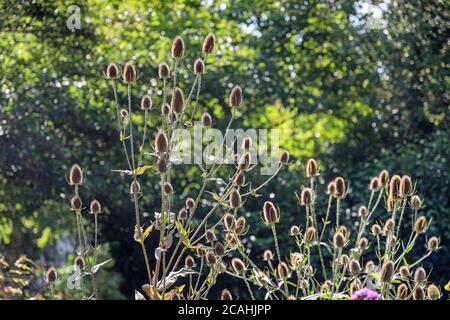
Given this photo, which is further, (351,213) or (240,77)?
(240,77)

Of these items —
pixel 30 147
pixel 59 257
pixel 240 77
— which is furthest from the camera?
pixel 59 257

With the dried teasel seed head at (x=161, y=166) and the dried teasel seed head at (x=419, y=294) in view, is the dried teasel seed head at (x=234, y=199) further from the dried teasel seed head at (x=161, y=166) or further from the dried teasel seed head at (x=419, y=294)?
the dried teasel seed head at (x=419, y=294)

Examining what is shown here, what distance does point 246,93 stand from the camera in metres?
6.83

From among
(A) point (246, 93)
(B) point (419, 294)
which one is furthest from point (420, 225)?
(A) point (246, 93)

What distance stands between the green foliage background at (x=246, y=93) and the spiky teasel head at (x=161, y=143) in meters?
3.67

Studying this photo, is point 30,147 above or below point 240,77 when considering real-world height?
below

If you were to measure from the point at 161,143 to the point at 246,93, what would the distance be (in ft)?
14.2

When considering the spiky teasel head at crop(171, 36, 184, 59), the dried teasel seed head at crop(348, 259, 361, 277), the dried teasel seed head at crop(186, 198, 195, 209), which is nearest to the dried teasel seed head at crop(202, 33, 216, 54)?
the spiky teasel head at crop(171, 36, 184, 59)

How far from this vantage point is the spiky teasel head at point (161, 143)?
8.28 ft

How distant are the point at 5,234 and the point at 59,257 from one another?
9.57 feet

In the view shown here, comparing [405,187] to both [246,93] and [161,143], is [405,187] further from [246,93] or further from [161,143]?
[246,93]

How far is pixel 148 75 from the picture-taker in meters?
6.63
